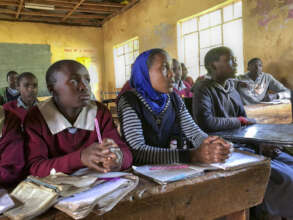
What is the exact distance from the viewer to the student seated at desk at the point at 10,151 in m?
1.04

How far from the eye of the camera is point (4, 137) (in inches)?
42.3

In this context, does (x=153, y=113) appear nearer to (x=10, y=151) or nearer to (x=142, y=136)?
(x=142, y=136)

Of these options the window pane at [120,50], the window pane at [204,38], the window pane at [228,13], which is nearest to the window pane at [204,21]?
the window pane at [204,38]

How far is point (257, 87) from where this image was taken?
4.16m

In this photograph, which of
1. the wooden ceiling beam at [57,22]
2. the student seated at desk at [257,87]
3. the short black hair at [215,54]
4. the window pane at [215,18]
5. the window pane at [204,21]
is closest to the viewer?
the short black hair at [215,54]

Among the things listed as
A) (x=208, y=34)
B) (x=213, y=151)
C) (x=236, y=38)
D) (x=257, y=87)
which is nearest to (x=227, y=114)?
(x=213, y=151)

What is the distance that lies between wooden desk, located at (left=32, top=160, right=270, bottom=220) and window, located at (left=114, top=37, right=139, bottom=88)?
8.14 metres

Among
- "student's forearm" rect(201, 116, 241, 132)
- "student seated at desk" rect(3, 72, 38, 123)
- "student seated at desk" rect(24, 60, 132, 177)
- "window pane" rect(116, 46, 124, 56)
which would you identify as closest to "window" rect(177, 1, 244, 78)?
"window pane" rect(116, 46, 124, 56)

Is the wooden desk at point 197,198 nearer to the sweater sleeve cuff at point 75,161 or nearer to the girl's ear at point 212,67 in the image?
the sweater sleeve cuff at point 75,161

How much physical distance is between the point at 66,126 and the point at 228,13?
5212 millimetres

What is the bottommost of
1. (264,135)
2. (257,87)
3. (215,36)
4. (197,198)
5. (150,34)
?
(197,198)

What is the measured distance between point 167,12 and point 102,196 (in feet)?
23.0

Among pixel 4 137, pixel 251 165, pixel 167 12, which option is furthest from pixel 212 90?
pixel 167 12

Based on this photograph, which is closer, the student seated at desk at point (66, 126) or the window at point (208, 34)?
the student seated at desk at point (66, 126)
